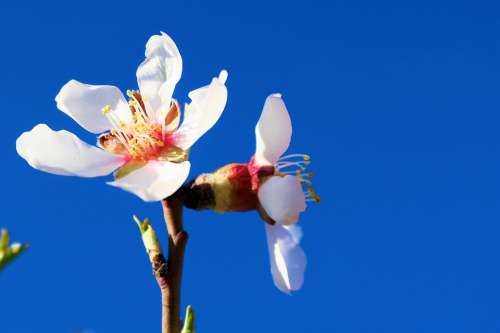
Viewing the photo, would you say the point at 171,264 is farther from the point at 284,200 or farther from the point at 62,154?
the point at 62,154

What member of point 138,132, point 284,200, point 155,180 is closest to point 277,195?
point 284,200

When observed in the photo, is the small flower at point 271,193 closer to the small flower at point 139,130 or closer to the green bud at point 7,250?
the small flower at point 139,130

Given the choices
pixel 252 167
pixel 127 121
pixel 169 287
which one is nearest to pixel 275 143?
pixel 252 167

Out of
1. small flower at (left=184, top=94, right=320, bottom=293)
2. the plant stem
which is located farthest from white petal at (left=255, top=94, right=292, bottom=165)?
the plant stem

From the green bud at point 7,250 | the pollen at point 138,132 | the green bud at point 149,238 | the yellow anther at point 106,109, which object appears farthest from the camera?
the yellow anther at point 106,109

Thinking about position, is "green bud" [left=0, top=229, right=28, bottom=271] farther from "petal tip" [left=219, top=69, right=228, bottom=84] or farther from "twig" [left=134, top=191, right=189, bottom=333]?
"petal tip" [left=219, top=69, right=228, bottom=84]

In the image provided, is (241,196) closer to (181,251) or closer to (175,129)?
(181,251)

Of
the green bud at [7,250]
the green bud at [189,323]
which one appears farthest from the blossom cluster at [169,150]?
the green bud at [7,250]
